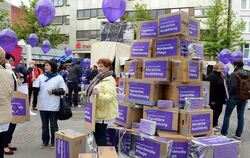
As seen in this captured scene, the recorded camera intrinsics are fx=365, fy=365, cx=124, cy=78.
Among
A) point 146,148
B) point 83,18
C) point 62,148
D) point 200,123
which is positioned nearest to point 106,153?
point 62,148

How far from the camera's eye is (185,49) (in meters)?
5.98

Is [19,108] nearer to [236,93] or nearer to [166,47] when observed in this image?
[166,47]

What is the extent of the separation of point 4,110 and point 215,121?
5.94 meters

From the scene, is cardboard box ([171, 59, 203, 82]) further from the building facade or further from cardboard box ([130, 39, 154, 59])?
the building facade

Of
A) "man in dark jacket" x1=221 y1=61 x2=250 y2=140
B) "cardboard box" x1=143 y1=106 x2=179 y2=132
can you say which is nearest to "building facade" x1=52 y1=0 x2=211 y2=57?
"man in dark jacket" x1=221 y1=61 x2=250 y2=140

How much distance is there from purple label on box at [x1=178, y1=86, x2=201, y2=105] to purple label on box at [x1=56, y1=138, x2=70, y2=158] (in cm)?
198

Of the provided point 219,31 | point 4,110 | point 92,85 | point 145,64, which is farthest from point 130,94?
point 219,31

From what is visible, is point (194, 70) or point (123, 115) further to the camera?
point (123, 115)

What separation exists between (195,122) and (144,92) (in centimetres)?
96

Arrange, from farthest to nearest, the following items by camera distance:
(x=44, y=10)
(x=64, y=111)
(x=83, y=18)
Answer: (x=83, y=18), (x=44, y=10), (x=64, y=111)

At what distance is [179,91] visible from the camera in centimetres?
593

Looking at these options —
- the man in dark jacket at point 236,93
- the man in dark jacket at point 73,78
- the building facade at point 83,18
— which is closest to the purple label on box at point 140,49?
the man in dark jacket at point 236,93

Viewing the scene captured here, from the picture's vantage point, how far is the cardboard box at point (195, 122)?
228 inches

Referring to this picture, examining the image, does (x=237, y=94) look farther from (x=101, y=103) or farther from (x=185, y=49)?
(x=101, y=103)
